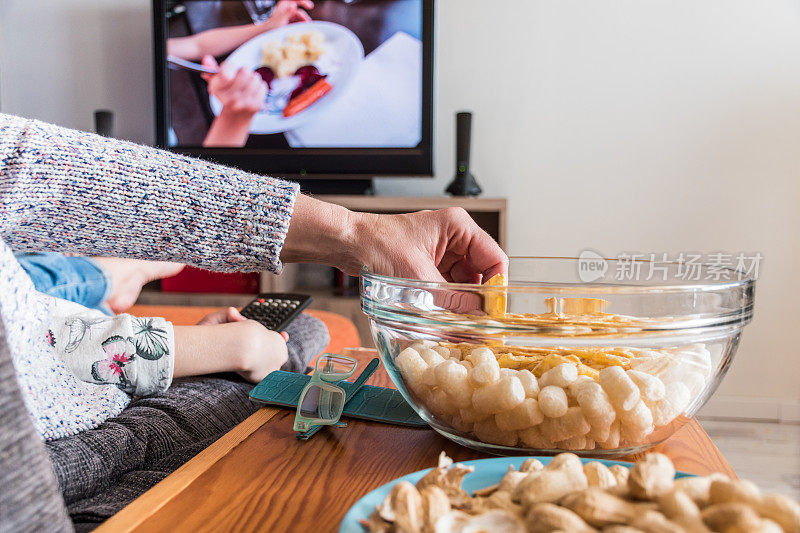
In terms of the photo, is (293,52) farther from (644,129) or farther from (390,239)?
(390,239)

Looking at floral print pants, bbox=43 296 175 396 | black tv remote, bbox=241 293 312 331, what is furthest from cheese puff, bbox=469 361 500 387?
black tv remote, bbox=241 293 312 331

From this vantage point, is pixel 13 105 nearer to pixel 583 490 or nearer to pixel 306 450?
pixel 306 450

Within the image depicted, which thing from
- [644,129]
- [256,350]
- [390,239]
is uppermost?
[644,129]

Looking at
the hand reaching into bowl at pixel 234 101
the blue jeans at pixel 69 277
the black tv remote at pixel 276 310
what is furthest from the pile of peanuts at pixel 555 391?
the hand reaching into bowl at pixel 234 101

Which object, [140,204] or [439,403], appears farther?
[140,204]

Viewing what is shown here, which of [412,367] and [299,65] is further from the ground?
[299,65]

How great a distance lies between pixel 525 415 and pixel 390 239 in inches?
11.1

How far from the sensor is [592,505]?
0.26 m

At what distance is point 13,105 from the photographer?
260cm

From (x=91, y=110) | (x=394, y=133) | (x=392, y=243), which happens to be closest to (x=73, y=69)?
(x=91, y=110)

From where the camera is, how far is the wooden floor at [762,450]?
1.58 m

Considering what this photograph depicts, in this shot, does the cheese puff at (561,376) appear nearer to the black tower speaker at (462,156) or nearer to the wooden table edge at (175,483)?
the wooden table edge at (175,483)

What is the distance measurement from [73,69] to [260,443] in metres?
2.52

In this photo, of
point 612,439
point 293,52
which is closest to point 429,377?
point 612,439
